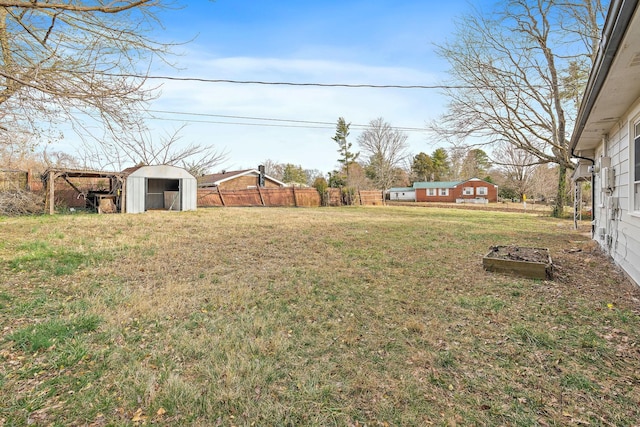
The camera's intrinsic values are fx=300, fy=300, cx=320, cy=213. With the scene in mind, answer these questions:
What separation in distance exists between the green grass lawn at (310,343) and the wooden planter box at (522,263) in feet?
0.55

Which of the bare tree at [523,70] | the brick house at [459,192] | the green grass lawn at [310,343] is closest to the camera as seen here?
the green grass lawn at [310,343]

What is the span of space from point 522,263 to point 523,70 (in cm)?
1210

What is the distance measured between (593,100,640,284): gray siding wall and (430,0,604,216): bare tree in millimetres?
8063

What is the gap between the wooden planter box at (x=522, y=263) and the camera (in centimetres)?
450

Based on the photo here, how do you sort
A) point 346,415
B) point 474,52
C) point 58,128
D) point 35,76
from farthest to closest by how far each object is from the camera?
point 474,52 → point 58,128 → point 35,76 → point 346,415

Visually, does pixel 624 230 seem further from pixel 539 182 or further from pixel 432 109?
pixel 539 182

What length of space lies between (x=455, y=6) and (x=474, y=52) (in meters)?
2.48

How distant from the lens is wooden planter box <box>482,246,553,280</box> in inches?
177

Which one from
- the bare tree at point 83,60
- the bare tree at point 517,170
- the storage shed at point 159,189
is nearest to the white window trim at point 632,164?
the bare tree at point 83,60

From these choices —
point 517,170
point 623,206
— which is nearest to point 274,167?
point 517,170

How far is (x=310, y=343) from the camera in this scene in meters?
2.72

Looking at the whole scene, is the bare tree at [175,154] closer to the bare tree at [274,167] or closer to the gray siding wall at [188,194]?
the gray siding wall at [188,194]

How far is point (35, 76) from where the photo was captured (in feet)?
10.7

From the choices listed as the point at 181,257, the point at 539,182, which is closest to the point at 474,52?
the point at 181,257
